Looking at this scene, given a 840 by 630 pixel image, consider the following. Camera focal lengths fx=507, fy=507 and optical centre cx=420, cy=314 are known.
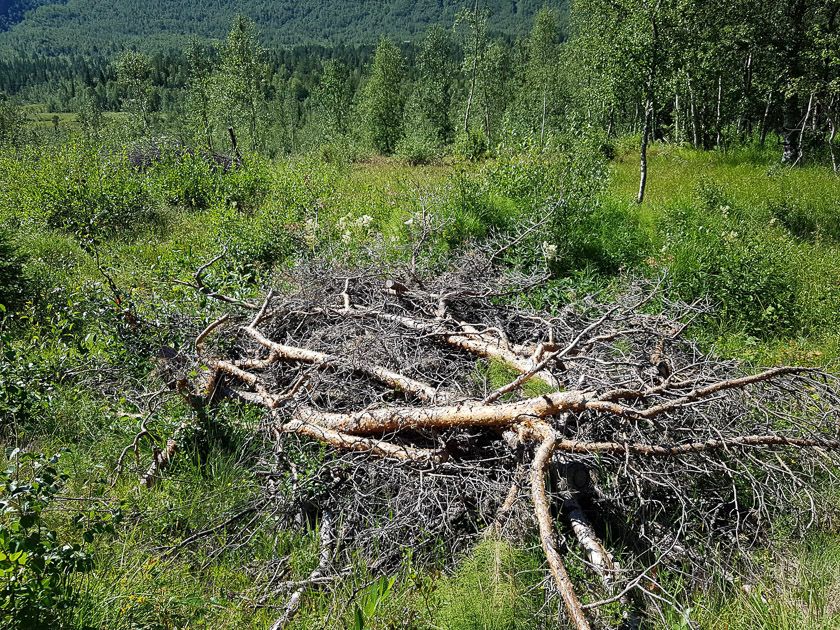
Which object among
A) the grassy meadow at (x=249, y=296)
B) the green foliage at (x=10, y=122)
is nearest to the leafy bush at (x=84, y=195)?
the grassy meadow at (x=249, y=296)

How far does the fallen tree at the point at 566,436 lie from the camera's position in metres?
2.69

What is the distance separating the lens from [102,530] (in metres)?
2.01

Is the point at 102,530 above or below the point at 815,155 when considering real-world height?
above

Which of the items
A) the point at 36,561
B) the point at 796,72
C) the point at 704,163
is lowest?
the point at 704,163

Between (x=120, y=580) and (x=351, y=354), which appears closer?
(x=120, y=580)

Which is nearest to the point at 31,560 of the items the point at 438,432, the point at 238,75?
the point at 438,432

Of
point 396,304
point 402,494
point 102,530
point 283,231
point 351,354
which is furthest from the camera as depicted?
point 283,231

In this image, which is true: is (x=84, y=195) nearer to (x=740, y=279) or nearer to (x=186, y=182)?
(x=186, y=182)

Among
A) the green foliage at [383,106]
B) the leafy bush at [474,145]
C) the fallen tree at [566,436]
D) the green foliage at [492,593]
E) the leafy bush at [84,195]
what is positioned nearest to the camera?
the green foliage at [492,593]

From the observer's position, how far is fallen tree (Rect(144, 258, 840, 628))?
269 centimetres

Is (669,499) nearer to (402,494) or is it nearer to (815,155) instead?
(402,494)

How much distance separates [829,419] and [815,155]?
16727 mm

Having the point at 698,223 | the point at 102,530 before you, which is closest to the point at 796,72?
the point at 698,223

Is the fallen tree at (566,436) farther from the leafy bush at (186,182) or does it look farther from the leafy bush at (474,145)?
the leafy bush at (186,182)
